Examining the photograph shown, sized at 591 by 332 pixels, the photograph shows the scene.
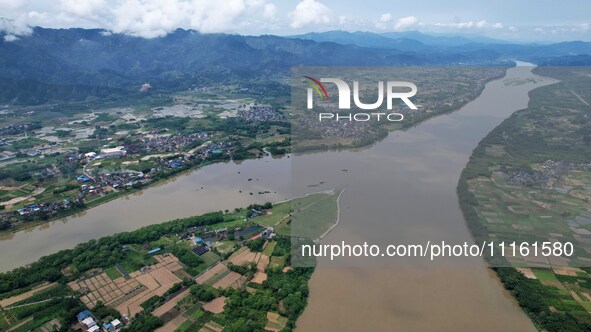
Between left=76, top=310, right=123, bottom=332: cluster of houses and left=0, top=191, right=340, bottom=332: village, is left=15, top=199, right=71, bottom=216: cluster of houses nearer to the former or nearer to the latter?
left=0, top=191, right=340, bottom=332: village

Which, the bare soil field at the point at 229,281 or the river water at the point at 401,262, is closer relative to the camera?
the river water at the point at 401,262

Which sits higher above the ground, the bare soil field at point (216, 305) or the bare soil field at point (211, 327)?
the bare soil field at point (216, 305)

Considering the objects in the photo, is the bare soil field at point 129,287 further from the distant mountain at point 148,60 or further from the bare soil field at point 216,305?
the distant mountain at point 148,60

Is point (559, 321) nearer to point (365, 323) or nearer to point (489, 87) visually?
point (365, 323)

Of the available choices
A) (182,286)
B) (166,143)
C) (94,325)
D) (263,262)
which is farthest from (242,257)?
(166,143)

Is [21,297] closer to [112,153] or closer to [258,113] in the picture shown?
[112,153]

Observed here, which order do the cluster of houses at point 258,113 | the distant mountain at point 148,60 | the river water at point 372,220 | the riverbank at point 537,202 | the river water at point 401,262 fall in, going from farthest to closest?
the distant mountain at point 148,60 → the cluster of houses at point 258,113 → the riverbank at point 537,202 → the river water at point 372,220 → the river water at point 401,262

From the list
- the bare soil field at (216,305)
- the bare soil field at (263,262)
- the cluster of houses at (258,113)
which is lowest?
the bare soil field at (216,305)

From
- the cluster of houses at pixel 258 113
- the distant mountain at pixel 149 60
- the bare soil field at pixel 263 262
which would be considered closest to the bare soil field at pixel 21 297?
the bare soil field at pixel 263 262

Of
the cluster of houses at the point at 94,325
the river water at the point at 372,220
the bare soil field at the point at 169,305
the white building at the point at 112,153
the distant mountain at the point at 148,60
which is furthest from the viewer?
the distant mountain at the point at 148,60
